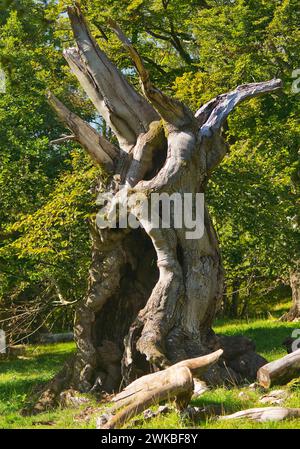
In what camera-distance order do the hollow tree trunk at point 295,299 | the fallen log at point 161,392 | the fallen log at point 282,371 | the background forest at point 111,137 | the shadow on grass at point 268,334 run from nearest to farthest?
the fallen log at point 161,392, the fallen log at point 282,371, the background forest at point 111,137, the shadow on grass at point 268,334, the hollow tree trunk at point 295,299

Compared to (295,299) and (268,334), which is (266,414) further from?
(295,299)

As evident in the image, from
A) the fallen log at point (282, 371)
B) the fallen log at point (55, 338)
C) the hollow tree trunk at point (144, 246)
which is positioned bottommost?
the fallen log at point (55, 338)

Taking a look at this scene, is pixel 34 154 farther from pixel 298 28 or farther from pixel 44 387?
pixel 298 28

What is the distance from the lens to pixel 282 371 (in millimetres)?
11461

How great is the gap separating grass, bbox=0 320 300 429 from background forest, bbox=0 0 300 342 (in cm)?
116

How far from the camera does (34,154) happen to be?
1989 centimetres

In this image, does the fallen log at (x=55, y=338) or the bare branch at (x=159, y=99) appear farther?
the fallen log at (x=55, y=338)

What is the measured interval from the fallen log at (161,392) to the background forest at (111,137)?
4.55 meters

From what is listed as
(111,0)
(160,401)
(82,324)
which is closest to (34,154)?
(82,324)

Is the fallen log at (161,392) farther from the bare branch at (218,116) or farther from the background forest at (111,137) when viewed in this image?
the bare branch at (218,116)

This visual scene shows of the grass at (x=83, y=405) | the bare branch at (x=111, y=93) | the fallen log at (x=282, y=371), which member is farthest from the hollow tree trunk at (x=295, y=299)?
the fallen log at (x=282, y=371)

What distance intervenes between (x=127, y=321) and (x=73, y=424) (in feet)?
12.7

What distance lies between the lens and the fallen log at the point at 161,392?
377 inches

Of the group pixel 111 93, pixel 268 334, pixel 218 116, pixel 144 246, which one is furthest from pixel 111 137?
pixel 144 246
